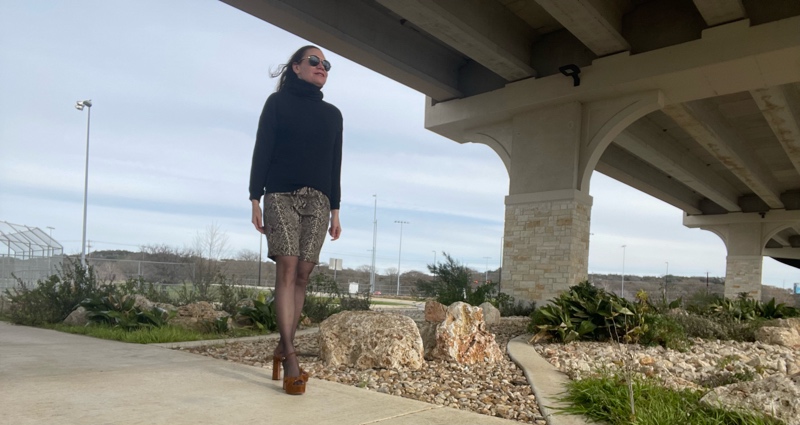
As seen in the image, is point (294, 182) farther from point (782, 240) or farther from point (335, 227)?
point (782, 240)

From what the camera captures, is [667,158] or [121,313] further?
[667,158]

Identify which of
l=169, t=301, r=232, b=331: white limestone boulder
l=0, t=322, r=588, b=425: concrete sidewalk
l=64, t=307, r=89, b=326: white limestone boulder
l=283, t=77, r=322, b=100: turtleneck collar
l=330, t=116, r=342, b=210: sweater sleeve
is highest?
l=283, t=77, r=322, b=100: turtleneck collar

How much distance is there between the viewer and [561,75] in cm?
1109

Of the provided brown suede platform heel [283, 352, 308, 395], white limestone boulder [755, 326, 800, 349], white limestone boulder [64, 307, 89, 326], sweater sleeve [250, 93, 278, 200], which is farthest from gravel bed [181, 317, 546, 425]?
white limestone boulder [755, 326, 800, 349]

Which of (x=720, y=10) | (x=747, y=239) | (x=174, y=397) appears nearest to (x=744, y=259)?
(x=747, y=239)

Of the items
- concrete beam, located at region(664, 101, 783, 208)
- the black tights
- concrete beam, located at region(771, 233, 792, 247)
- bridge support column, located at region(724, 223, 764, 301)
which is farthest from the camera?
concrete beam, located at region(771, 233, 792, 247)

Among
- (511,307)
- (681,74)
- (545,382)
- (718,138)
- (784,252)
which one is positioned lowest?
(511,307)

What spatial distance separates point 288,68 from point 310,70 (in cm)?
17

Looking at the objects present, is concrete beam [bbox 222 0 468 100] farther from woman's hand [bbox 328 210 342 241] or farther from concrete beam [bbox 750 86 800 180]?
concrete beam [bbox 750 86 800 180]

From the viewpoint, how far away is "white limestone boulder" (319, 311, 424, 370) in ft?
12.7

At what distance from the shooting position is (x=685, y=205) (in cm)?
2594

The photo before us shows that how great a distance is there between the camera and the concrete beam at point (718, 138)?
12609 mm

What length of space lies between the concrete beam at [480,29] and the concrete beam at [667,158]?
473cm

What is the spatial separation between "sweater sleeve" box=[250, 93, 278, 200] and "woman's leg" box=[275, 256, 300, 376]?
1.33 feet
